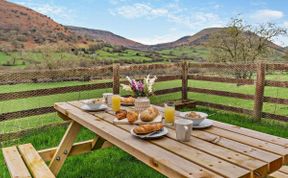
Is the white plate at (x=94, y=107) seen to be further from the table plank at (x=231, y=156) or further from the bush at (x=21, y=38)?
the bush at (x=21, y=38)

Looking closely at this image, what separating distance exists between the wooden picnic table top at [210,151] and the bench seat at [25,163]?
0.58m

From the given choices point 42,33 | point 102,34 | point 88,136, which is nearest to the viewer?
point 88,136

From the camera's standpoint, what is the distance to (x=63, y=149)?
10.5 feet

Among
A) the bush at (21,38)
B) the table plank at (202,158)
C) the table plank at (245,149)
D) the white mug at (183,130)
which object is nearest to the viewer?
the table plank at (202,158)

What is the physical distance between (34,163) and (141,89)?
46.9 inches

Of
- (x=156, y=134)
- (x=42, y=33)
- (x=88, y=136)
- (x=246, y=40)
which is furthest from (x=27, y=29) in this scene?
(x=156, y=134)

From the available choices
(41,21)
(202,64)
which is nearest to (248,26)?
(202,64)

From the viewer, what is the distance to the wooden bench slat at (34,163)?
7.42 ft

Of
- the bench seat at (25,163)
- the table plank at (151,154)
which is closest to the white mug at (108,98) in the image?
the table plank at (151,154)

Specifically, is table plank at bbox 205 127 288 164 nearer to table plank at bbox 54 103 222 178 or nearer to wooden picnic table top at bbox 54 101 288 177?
wooden picnic table top at bbox 54 101 288 177

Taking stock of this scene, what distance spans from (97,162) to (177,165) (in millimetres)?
2289

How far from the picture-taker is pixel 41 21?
38.4 meters

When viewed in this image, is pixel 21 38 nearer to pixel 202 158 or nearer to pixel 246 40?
pixel 246 40

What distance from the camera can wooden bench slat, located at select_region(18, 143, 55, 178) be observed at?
226 cm
